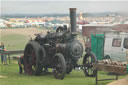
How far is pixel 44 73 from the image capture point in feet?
47.1

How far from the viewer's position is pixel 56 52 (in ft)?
42.7

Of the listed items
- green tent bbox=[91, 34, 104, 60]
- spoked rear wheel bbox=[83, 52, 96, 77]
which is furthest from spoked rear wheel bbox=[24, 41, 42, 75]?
green tent bbox=[91, 34, 104, 60]

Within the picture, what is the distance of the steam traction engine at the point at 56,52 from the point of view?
12414 mm

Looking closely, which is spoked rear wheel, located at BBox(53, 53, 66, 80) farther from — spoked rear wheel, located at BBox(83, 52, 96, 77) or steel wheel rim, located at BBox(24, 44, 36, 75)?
steel wheel rim, located at BBox(24, 44, 36, 75)

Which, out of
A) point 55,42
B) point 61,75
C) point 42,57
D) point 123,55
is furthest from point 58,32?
point 123,55

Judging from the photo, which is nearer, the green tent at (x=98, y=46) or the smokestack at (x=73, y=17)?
the smokestack at (x=73, y=17)

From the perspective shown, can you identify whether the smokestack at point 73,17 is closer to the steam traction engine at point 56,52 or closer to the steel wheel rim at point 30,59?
Answer: the steam traction engine at point 56,52

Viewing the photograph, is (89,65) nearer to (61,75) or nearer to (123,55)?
(61,75)

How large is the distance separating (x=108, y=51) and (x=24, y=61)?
5.25 meters

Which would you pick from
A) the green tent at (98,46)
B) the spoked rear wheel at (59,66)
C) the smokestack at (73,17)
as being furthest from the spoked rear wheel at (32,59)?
the green tent at (98,46)

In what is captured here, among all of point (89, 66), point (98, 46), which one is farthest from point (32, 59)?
point (98, 46)

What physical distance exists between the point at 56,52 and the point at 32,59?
1680mm

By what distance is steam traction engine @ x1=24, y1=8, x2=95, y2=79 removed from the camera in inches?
489

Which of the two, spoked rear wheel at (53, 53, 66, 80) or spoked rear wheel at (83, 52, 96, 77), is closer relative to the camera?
spoked rear wheel at (53, 53, 66, 80)
